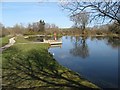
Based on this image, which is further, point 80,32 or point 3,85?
point 80,32

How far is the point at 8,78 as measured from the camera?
1090 centimetres

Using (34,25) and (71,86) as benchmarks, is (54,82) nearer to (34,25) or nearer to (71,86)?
(71,86)

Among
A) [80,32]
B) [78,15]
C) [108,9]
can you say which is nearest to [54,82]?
[78,15]

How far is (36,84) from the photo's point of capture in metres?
9.73

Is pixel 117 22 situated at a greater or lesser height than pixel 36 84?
greater

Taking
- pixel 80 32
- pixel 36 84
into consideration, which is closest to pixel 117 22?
pixel 36 84

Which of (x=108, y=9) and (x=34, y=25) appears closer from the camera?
(x=108, y=9)

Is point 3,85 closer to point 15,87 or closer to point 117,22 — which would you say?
point 15,87

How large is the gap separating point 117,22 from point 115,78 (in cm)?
743

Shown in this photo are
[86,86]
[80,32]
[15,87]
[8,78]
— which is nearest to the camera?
[15,87]

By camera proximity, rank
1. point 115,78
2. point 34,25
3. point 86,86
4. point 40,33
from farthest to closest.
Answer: point 34,25
point 40,33
point 115,78
point 86,86

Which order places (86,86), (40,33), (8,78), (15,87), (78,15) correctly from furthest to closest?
(40,33) → (8,78) → (86,86) → (15,87) → (78,15)

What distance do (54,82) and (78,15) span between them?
419 cm

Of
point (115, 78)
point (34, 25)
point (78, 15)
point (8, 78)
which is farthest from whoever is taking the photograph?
point (34, 25)
